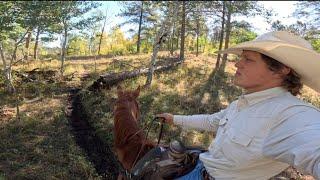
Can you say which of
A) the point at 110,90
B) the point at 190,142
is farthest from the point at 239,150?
the point at 110,90

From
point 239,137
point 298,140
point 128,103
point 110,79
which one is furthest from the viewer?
point 110,79

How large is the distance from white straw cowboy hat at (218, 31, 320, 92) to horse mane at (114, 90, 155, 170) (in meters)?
1.84

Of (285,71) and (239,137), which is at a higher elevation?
(285,71)

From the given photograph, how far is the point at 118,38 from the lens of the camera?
4766cm

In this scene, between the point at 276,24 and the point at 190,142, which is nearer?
the point at 190,142

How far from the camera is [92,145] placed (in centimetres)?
1044

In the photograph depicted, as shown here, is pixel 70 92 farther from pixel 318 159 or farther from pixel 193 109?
pixel 318 159

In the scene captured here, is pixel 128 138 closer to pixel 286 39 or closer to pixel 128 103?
pixel 128 103

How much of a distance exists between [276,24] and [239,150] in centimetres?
1941

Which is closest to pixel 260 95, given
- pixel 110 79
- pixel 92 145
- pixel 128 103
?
pixel 128 103

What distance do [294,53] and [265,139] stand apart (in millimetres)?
437

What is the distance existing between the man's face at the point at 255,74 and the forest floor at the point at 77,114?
21.6ft

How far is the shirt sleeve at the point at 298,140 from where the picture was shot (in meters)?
1.64

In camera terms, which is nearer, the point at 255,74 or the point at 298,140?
the point at 298,140
